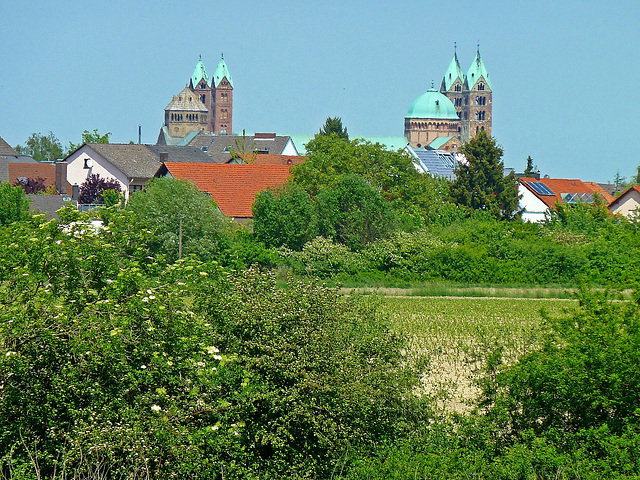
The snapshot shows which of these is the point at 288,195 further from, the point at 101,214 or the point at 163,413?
the point at 163,413

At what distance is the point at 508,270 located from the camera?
47.4 metres

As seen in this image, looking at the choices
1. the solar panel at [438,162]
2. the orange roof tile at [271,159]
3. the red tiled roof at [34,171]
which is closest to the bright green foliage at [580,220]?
the orange roof tile at [271,159]

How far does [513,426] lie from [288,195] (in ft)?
120

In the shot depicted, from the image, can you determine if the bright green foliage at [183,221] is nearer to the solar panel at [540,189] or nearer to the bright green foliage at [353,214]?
the bright green foliage at [353,214]

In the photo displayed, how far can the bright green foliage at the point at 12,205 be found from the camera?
203ft

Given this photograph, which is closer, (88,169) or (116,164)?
(116,164)

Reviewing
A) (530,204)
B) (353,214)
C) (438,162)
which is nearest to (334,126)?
(438,162)

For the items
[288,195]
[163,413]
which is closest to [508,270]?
[288,195]

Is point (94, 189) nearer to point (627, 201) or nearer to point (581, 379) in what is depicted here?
point (627, 201)

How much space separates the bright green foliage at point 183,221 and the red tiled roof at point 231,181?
12220mm

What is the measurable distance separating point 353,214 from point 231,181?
1636 centimetres

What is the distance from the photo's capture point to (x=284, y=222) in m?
50.1

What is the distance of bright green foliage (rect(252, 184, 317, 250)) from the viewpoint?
50.1 m

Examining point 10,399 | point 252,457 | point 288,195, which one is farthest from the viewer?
point 288,195
